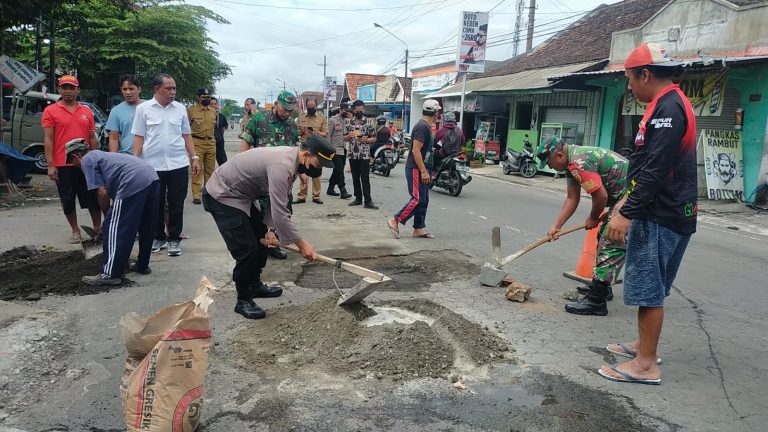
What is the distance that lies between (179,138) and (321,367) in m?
3.42

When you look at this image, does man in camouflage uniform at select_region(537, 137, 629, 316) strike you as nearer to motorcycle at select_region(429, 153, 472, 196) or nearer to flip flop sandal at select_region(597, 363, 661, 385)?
flip flop sandal at select_region(597, 363, 661, 385)

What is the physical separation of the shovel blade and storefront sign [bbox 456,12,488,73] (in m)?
14.8

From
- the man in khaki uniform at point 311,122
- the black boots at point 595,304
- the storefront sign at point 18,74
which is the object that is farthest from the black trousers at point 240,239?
the storefront sign at point 18,74

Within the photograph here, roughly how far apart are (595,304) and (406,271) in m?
1.84

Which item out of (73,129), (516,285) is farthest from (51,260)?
(516,285)

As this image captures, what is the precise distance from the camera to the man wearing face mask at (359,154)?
356 inches

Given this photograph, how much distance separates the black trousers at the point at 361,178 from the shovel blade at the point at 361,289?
5275 millimetres

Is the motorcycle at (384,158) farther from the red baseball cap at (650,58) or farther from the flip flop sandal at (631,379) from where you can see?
the flip flop sandal at (631,379)

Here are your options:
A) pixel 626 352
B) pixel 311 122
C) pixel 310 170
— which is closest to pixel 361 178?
pixel 311 122

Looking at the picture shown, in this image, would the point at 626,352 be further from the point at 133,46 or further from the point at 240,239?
the point at 133,46

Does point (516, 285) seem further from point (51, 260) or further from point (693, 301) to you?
point (51, 260)

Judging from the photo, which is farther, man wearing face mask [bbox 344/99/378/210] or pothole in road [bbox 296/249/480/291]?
man wearing face mask [bbox 344/99/378/210]

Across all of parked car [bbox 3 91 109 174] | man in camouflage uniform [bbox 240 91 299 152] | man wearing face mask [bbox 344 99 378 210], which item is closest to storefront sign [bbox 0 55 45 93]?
parked car [bbox 3 91 109 174]

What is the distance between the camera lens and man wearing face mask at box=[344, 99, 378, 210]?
356 inches
